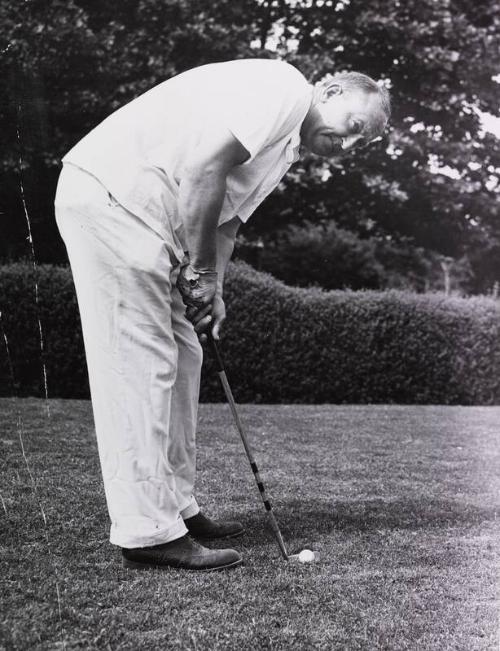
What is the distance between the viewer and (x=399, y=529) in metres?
3.61

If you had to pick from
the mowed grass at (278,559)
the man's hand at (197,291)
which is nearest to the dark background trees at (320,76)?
the mowed grass at (278,559)

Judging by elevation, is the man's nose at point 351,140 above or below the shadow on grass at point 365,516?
above

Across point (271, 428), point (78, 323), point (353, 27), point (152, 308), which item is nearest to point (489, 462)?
point (271, 428)

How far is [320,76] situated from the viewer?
13219mm

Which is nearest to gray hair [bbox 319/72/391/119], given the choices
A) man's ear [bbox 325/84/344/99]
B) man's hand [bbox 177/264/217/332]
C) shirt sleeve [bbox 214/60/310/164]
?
man's ear [bbox 325/84/344/99]

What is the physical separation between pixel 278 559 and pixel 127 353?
101cm

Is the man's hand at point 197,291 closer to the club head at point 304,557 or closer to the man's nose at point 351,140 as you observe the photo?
the man's nose at point 351,140

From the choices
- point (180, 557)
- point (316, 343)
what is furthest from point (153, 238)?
point (316, 343)

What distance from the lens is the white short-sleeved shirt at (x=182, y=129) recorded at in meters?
2.77

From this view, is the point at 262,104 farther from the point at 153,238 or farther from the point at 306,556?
the point at 306,556

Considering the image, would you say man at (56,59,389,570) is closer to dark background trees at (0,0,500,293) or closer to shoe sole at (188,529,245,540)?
shoe sole at (188,529,245,540)

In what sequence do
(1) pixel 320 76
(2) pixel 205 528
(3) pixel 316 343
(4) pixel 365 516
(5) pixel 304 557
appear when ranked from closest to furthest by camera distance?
(5) pixel 304 557, (2) pixel 205 528, (4) pixel 365 516, (3) pixel 316 343, (1) pixel 320 76

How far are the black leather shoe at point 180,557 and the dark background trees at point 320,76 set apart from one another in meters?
6.34

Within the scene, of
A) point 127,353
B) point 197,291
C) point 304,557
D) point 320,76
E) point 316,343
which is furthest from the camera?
point 320,76
